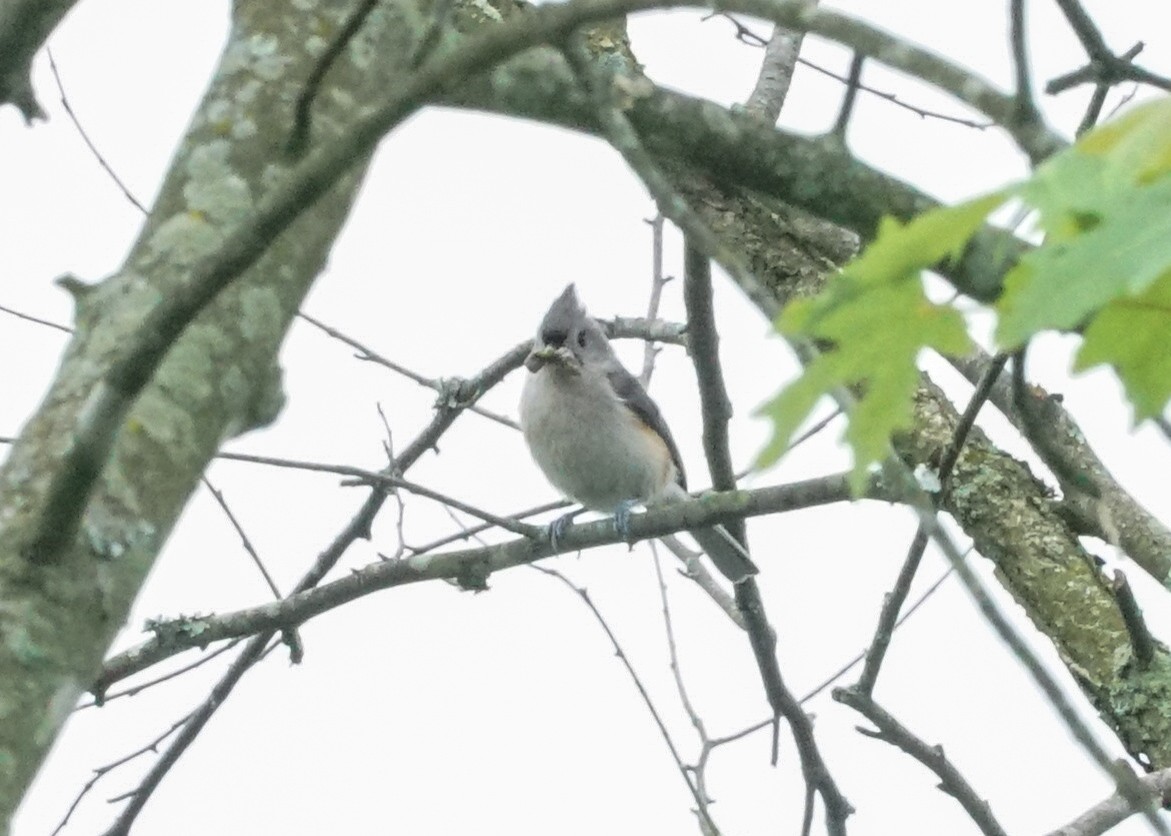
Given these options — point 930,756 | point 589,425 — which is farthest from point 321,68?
point 589,425

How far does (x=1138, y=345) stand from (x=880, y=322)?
0.66 ft

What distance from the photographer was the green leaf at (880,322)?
1271mm

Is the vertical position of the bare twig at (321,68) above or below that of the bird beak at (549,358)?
below

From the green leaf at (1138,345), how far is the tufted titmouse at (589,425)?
14.1 ft

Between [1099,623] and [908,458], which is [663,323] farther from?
[1099,623]

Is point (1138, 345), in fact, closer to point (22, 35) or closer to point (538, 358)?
point (22, 35)

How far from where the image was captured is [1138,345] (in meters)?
1.29

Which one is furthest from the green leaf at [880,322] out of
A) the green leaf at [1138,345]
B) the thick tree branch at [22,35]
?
the thick tree branch at [22,35]

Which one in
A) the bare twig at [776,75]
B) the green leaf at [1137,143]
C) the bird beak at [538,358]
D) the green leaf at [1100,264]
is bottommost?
the green leaf at [1100,264]

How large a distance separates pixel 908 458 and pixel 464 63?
2.39 metres

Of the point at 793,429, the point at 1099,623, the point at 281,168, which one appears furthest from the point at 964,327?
the point at 1099,623

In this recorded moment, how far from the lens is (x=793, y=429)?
53.7 inches

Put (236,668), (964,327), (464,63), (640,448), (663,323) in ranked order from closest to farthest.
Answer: (964,327) → (464,63) → (236,668) → (663,323) → (640,448)

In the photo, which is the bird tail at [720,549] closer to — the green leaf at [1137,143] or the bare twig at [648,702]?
the bare twig at [648,702]
